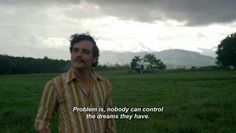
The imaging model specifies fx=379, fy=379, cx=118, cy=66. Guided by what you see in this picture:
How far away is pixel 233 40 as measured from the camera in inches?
2995

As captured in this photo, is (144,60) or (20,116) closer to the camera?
(20,116)

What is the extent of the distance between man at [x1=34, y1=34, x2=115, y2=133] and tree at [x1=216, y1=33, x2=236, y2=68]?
7057cm

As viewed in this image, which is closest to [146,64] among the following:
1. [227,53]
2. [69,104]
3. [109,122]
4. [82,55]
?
[227,53]

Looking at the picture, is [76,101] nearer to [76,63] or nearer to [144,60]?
[76,63]

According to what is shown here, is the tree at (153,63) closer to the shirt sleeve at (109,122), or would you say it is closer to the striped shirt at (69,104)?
the shirt sleeve at (109,122)

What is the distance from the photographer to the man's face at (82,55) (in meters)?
4.08

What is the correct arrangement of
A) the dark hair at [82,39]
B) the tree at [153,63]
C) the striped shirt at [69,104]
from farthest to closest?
the tree at [153,63], the dark hair at [82,39], the striped shirt at [69,104]

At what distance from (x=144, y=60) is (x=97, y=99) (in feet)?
294

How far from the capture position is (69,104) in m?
3.99

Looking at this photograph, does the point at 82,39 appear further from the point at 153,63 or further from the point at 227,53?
the point at 153,63

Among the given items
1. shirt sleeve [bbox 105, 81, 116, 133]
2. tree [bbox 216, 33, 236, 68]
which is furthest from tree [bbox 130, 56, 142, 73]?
shirt sleeve [bbox 105, 81, 116, 133]

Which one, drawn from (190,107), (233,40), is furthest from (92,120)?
(233,40)

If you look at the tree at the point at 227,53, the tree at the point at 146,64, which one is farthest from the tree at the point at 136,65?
the tree at the point at 227,53

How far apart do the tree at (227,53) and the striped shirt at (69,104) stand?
232 ft
